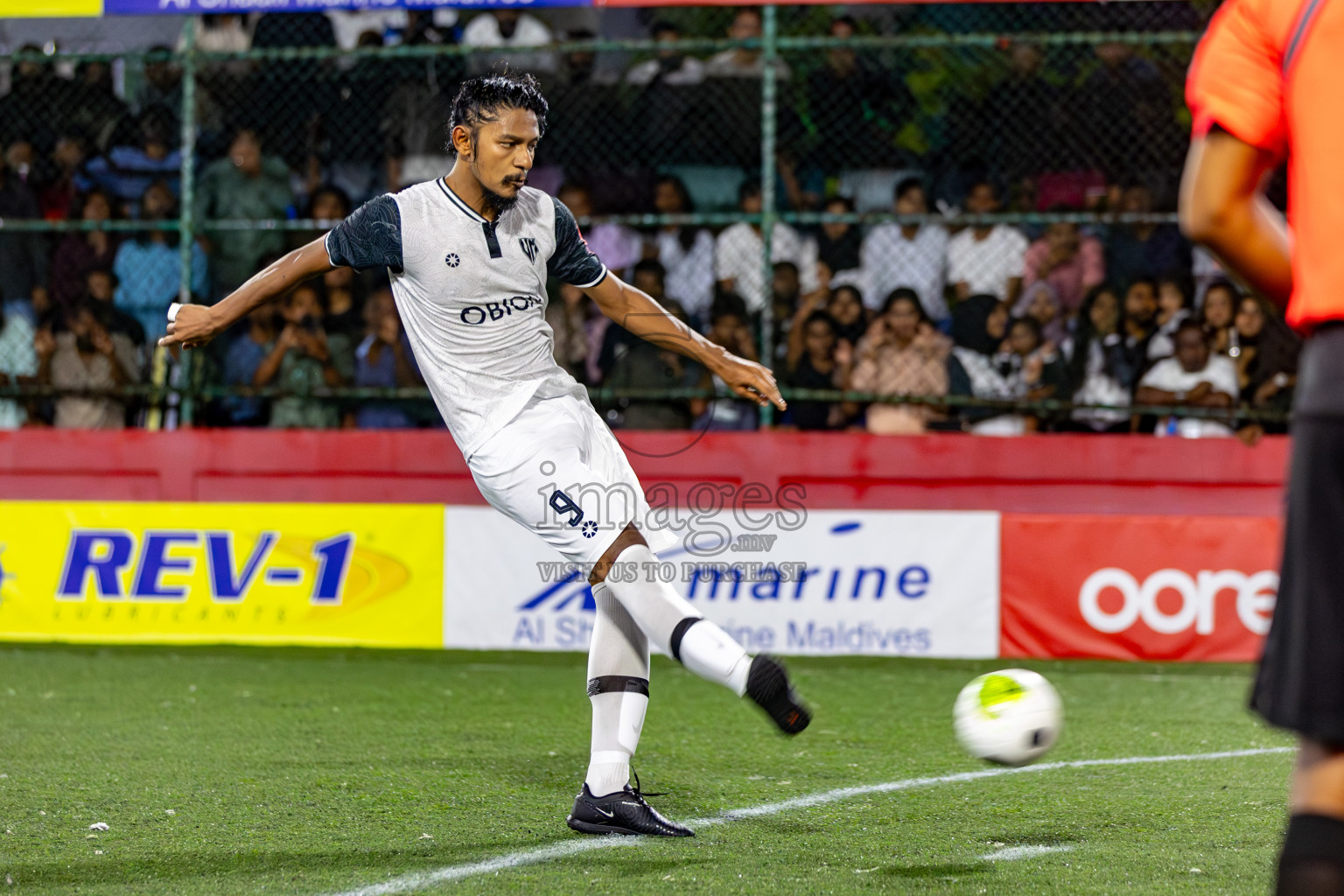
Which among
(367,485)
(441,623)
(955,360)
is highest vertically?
(955,360)

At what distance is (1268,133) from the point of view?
6.99ft

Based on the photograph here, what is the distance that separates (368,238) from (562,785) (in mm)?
1955

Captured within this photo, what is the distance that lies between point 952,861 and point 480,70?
7240 millimetres

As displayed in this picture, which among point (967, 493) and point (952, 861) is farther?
point (967, 493)

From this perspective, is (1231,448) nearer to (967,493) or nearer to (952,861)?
(967,493)

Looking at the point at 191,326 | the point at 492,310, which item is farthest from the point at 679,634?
the point at 191,326

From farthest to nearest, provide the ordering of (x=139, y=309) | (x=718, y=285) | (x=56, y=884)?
(x=139, y=309)
(x=718, y=285)
(x=56, y=884)

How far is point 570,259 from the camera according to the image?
A: 185 inches

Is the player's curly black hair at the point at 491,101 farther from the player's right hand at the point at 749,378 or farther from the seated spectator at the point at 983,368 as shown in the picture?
the seated spectator at the point at 983,368

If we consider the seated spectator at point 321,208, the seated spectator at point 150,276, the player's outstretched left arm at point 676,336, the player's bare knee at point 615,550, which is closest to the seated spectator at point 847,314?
the seated spectator at point 321,208

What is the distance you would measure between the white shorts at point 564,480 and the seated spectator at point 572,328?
458 cm

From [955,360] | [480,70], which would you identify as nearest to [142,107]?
[480,70]

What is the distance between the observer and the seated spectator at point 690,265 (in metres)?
9.23

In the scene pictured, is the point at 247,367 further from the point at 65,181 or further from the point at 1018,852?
the point at 1018,852
